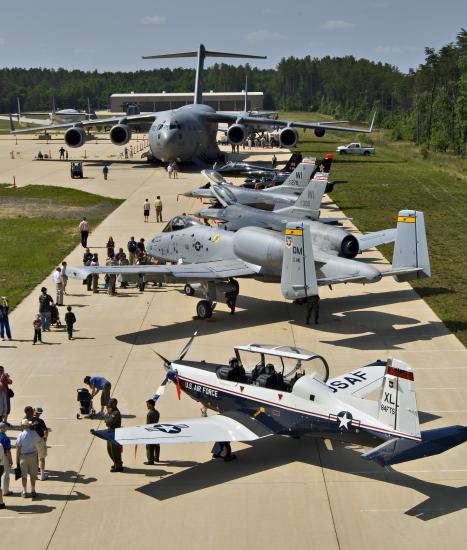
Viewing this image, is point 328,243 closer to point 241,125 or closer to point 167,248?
point 167,248

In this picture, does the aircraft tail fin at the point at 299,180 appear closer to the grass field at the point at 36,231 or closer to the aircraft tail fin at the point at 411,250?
the grass field at the point at 36,231

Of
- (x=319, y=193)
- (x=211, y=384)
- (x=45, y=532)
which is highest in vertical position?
(x=319, y=193)

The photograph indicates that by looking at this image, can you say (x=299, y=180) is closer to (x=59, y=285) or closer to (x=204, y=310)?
(x=204, y=310)

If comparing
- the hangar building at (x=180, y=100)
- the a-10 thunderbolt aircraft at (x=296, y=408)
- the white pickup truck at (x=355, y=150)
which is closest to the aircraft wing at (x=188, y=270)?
the a-10 thunderbolt aircraft at (x=296, y=408)

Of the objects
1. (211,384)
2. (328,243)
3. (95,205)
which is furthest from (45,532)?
(95,205)

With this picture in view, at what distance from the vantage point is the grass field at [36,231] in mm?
31203

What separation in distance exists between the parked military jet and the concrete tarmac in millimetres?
862

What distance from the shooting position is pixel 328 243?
88.0 ft

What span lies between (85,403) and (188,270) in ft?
27.9

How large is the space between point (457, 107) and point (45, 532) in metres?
82.0

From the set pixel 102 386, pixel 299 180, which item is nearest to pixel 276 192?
pixel 299 180

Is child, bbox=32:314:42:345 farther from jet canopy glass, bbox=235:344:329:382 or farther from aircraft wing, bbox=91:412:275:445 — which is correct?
aircraft wing, bbox=91:412:275:445

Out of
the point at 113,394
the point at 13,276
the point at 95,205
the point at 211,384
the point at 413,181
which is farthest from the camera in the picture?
the point at 413,181

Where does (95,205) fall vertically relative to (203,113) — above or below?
below
